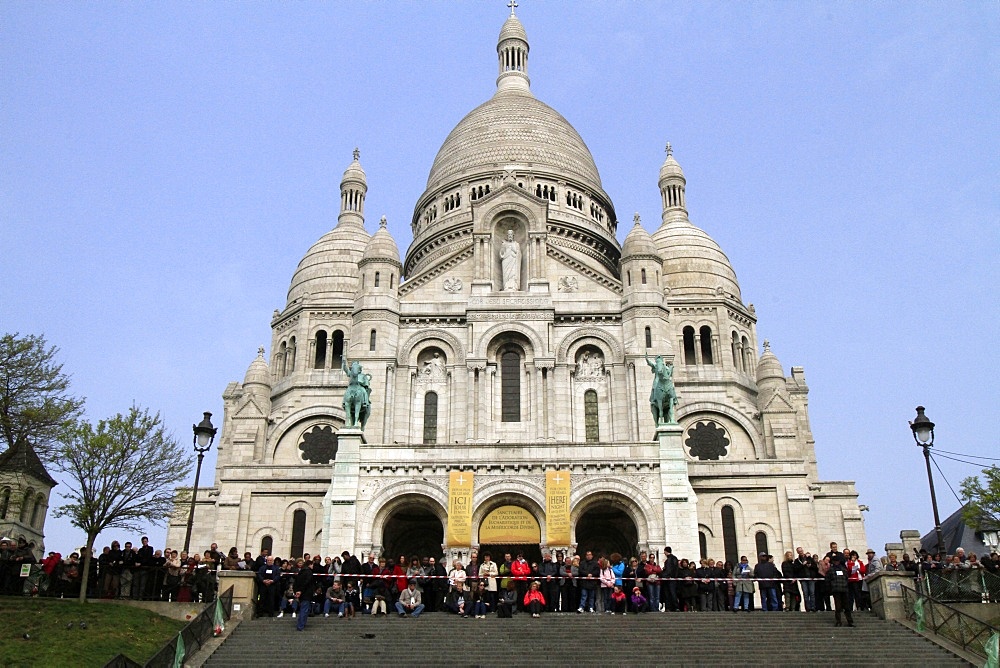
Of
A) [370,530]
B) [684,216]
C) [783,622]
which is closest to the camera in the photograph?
[783,622]

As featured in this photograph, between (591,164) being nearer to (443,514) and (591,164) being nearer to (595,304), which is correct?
(595,304)

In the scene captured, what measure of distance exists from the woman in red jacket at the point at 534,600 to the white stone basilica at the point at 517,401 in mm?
8042

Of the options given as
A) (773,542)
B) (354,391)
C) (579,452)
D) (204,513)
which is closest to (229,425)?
(204,513)

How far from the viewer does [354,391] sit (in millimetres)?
35625

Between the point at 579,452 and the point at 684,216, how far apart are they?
2785cm

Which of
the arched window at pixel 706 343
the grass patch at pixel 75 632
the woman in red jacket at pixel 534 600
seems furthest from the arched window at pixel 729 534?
the grass patch at pixel 75 632

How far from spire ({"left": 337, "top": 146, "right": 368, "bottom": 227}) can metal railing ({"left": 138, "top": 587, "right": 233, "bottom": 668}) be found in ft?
126

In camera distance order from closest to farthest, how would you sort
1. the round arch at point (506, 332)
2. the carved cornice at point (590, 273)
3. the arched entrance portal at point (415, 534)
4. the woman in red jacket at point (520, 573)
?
the woman in red jacket at point (520, 573)
the arched entrance portal at point (415, 534)
the round arch at point (506, 332)
the carved cornice at point (590, 273)

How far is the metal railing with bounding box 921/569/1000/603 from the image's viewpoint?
23297mm

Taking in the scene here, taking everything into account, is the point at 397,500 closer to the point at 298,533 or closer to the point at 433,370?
the point at 433,370

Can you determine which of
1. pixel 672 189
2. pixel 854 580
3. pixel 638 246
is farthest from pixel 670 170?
pixel 854 580

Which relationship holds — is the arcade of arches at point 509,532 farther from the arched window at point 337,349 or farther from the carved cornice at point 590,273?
the arched window at point 337,349

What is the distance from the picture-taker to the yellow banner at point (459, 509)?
33000 millimetres

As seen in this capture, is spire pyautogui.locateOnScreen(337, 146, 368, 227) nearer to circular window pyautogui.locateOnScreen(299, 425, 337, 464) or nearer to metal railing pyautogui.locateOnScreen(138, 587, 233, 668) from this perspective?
circular window pyautogui.locateOnScreen(299, 425, 337, 464)
